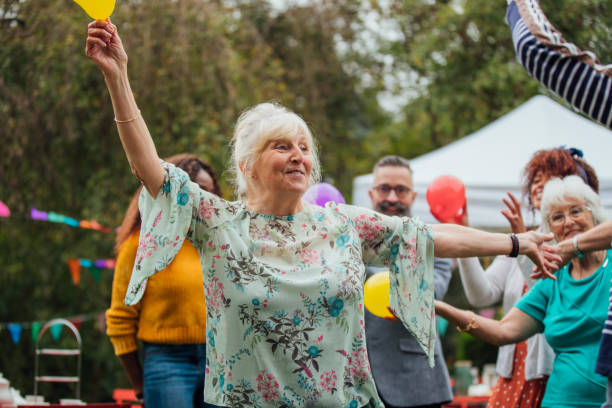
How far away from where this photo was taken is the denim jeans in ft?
8.91

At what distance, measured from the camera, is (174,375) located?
2770 millimetres

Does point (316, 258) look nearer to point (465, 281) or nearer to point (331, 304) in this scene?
point (331, 304)

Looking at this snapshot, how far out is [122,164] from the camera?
7.68 metres

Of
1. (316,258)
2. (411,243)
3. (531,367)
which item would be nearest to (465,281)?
(531,367)

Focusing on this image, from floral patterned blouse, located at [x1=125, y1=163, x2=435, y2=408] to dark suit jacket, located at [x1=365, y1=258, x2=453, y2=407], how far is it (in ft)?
3.12

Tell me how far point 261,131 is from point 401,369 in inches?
55.9

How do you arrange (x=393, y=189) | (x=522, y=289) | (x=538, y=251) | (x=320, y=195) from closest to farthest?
(x=538, y=251), (x=522, y=289), (x=320, y=195), (x=393, y=189)

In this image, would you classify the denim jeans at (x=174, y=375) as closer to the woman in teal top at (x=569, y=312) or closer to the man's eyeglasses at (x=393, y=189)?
the woman in teal top at (x=569, y=312)

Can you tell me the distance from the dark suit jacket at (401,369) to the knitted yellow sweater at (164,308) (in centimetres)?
78

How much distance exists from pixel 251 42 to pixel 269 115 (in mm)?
8240

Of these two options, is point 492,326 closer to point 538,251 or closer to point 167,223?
point 538,251

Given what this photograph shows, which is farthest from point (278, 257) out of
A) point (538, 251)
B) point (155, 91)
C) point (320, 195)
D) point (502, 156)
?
point (155, 91)

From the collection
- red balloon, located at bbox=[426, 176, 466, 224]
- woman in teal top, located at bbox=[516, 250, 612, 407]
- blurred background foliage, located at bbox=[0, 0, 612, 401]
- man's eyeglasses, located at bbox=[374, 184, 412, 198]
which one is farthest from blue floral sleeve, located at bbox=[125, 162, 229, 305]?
blurred background foliage, located at bbox=[0, 0, 612, 401]

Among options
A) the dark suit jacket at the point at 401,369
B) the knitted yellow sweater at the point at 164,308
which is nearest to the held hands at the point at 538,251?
the dark suit jacket at the point at 401,369
